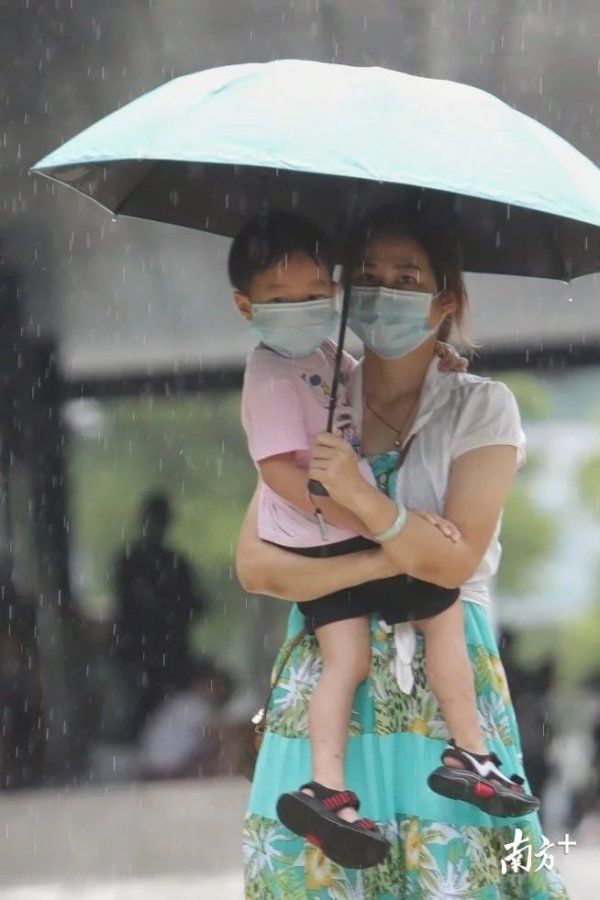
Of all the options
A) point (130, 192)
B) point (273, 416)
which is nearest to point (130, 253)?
point (130, 192)

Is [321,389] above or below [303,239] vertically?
below

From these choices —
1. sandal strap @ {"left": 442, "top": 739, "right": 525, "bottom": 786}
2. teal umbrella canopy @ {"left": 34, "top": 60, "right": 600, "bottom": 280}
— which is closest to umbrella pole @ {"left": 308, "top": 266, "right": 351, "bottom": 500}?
teal umbrella canopy @ {"left": 34, "top": 60, "right": 600, "bottom": 280}

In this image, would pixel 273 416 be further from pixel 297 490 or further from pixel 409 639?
pixel 409 639

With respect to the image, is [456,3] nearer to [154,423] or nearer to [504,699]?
[154,423]

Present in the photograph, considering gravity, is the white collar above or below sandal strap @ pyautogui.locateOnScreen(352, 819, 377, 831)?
above

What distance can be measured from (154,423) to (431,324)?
2983 mm

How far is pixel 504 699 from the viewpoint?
300 centimetres

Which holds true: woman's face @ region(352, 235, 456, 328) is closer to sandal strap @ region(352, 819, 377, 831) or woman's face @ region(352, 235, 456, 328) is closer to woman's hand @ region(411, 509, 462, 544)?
woman's hand @ region(411, 509, 462, 544)

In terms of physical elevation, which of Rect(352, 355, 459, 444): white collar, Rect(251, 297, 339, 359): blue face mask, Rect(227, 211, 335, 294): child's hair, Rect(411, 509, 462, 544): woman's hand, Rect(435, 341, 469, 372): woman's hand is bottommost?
Rect(411, 509, 462, 544): woman's hand

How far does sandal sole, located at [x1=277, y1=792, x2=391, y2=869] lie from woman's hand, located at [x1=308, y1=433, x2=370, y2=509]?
535 millimetres

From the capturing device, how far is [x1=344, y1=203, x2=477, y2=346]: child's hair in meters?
2.85

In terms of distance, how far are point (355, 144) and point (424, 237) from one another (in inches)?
15.0

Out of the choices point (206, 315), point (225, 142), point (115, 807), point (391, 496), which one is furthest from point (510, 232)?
point (115, 807)

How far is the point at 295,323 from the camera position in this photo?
290 centimetres
